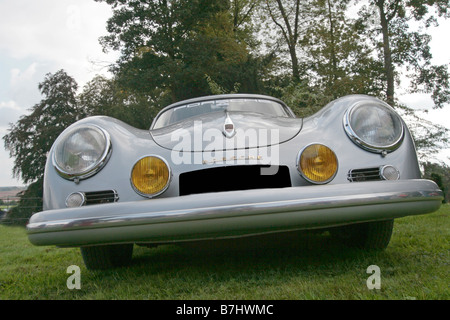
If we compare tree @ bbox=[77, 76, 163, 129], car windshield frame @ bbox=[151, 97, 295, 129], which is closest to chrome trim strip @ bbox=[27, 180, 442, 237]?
car windshield frame @ bbox=[151, 97, 295, 129]

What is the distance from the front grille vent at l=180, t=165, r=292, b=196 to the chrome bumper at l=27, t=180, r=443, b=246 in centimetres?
29

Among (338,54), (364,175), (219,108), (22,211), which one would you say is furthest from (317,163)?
(338,54)

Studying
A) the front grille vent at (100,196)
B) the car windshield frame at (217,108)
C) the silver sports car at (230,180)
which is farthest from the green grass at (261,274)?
the car windshield frame at (217,108)

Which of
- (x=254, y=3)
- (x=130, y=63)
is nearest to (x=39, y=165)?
(x=130, y=63)

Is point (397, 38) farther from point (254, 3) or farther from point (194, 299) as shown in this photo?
point (194, 299)

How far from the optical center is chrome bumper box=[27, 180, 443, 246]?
1.67 metres

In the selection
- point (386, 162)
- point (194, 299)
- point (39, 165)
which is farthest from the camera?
point (39, 165)

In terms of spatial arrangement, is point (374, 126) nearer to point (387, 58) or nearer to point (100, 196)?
→ point (100, 196)

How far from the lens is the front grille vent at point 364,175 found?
195 cm

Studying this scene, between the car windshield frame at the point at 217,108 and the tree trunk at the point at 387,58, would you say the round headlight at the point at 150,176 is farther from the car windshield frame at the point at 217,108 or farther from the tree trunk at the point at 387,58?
the tree trunk at the point at 387,58

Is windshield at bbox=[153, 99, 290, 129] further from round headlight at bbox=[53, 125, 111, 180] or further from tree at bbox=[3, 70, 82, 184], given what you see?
tree at bbox=[3, 70, 82, 184]

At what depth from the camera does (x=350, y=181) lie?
194 cm

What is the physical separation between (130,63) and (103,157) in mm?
18203

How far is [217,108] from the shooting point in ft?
10.8
